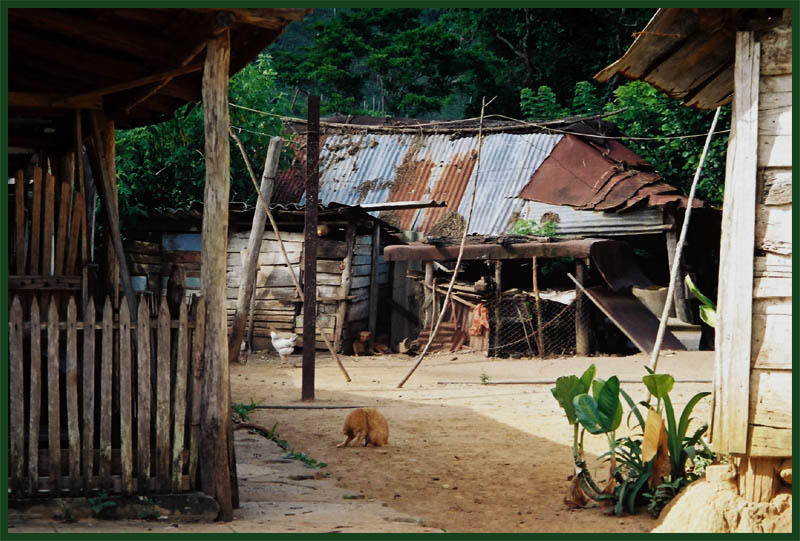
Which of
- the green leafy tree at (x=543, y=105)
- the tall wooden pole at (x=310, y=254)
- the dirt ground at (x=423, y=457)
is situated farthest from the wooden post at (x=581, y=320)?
the green leafy tree at (x=543, y=105)

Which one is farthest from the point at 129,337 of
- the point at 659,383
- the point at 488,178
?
the point at 488,178

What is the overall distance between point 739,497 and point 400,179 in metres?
15.7

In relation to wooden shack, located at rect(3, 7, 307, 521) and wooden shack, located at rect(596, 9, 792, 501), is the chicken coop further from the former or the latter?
wooden shack, located at rect(3, 7, 307, 521)

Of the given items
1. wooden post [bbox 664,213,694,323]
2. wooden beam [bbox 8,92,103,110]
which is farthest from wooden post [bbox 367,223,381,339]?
wooden beam [bbox 8,92,103,110]

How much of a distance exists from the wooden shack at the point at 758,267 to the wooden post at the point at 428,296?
12125 millimetres

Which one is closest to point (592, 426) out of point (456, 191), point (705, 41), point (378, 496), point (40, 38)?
point (378, 496)

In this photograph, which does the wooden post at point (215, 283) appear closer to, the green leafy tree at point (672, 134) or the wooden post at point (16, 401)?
the wooden post at point (16, 401)

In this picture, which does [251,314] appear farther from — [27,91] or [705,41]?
[705,41]

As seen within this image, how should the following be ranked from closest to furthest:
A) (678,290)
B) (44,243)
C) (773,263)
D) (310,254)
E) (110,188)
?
(773,263)
(44,243)
(110,188)
(310,254)
(678,290)

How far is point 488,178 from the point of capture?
19.4 meters

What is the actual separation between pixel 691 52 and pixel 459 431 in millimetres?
4830

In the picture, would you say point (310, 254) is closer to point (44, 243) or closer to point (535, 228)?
point (44, 243)

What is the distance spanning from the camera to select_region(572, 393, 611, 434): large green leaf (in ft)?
19.2

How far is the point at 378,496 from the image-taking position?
645cm
